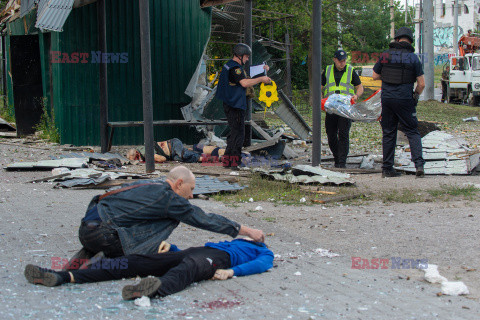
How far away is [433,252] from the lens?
5.22 meters

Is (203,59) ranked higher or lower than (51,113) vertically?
higher

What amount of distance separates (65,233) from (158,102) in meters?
7.66

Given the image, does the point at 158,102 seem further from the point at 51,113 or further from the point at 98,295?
the point at 98,295

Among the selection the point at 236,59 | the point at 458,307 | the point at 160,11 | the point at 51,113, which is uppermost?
the point at 160,11

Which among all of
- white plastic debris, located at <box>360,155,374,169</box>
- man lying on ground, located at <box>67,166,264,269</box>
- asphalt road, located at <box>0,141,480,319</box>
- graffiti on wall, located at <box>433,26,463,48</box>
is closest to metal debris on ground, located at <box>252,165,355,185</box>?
white plastic debris, located at <box>360,155,374,169</box>

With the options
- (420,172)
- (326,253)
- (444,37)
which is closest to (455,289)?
(326,253)

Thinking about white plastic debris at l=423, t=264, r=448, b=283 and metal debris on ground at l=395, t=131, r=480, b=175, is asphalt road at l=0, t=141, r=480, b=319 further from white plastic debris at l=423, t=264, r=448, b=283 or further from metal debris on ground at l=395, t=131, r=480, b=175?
metal debris on ground at l=395, t=131, r=480, b=175

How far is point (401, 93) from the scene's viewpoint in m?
8.95

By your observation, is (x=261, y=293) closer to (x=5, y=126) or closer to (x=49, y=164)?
(x=49, y=164)

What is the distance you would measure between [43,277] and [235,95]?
6.05 metres

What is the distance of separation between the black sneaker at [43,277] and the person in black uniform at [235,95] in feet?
19.1

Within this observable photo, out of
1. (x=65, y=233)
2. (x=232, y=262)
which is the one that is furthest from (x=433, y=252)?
(x=65, y=233)

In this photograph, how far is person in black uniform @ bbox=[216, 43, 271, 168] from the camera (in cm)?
979

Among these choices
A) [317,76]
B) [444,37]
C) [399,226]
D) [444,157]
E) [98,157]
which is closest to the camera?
[399,226]
